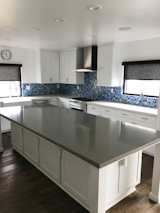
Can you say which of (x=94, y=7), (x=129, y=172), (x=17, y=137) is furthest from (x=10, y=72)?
(x=129, y=172)

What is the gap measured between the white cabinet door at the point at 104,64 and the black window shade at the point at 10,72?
2491 mm

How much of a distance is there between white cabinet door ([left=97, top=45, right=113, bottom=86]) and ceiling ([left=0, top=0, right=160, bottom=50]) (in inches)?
36.8

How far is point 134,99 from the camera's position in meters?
4.52

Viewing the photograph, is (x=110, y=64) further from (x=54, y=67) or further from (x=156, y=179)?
(x=156, y=179)

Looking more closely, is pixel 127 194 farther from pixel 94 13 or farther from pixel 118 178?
pixel 94 13

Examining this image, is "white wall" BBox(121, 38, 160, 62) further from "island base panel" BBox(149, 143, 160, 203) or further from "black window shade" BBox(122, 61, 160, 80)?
"island base panel" BBox(149, 143, 160, 203)

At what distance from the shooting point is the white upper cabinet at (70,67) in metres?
5.58

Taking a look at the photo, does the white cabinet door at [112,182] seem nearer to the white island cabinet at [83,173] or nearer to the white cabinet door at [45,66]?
the white island cabinet at [83,173]

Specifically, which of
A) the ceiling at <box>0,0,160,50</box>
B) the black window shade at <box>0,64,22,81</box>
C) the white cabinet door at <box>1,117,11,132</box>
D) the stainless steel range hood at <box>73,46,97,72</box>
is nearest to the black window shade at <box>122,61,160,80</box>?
the ceiling at <box>0,0,160,50</box>

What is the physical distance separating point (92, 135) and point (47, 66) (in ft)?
14.4

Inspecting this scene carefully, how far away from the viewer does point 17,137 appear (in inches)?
142

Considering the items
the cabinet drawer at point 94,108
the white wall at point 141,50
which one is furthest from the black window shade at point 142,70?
the cabinet drawer at point 94,108

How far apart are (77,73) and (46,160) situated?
3495mm

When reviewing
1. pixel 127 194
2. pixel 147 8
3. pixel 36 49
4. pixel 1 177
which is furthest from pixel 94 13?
pixel 36 49
